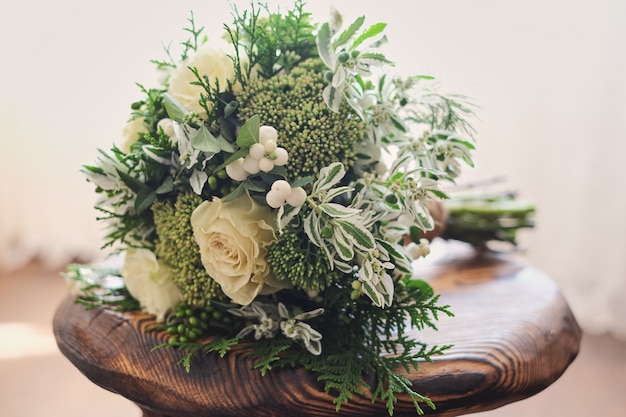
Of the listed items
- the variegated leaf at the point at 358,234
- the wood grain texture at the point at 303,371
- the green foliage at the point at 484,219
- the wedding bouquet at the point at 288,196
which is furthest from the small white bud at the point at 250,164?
the green foliage at the point at 484,219

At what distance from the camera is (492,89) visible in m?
1.96

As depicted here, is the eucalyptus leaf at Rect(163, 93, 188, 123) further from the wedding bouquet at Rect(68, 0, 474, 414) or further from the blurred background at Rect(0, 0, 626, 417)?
the blurred background at Rect(0, 0, 626, 417)

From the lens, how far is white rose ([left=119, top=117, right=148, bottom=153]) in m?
0.83

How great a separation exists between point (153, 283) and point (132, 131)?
209mm

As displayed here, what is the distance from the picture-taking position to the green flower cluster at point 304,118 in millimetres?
A: 736

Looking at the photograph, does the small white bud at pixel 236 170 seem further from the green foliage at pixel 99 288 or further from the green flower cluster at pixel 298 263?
the green foliage at pixel 99 288

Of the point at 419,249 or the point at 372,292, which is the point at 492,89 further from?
the point at 372,292

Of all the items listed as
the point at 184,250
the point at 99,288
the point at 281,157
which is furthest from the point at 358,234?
the point at 99,288

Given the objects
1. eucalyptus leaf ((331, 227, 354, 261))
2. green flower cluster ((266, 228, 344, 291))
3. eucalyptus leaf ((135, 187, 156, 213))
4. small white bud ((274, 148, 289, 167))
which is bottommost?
green flower cluster ((266, 228, 344, 291))

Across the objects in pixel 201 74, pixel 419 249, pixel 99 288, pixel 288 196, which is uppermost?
pixel 201 74

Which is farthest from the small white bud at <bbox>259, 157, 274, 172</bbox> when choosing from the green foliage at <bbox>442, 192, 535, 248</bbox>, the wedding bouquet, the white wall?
the white wall

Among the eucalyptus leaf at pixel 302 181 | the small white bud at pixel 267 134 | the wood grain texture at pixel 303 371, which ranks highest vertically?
the small white bud at pixel 267 134

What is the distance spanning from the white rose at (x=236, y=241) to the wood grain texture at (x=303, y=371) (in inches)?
3.5

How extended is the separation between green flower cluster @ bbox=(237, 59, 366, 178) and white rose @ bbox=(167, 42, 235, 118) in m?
0.04
